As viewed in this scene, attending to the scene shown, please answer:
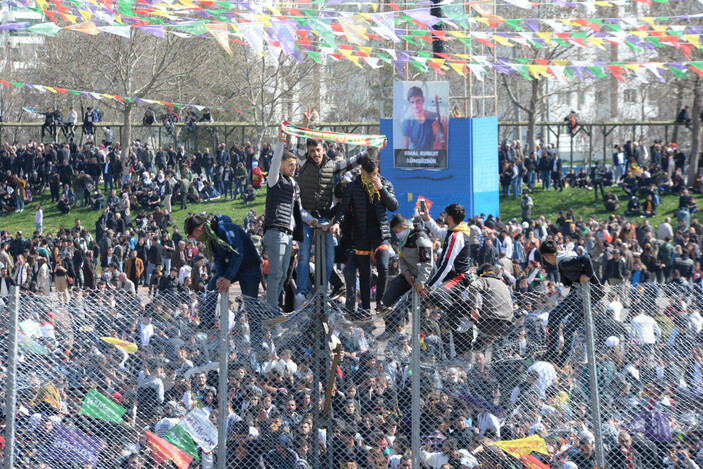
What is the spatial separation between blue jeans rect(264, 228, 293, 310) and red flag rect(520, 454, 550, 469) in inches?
107

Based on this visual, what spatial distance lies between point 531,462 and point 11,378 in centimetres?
396

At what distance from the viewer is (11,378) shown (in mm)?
6891

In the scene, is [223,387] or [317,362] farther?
[317,362]

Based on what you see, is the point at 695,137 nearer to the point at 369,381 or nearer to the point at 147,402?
the point at 369,381

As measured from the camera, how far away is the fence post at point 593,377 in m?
7.21

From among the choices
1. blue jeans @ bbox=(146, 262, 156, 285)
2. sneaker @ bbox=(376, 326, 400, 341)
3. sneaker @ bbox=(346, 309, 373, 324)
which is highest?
sneaker @ bbox=(346, 309, 373, 324)

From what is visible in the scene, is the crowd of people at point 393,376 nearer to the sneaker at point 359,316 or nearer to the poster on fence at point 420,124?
the sneaker at point 359,316

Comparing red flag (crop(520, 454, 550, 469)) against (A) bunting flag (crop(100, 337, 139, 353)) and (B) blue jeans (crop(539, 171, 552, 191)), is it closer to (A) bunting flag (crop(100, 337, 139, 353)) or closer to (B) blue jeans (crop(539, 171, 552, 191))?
(A) bunting flag (crop(100, 337, 139, 353))

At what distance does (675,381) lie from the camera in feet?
24.9

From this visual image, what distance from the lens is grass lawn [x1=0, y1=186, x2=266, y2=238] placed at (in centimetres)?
3166

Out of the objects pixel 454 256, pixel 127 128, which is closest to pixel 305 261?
pixel 454 256

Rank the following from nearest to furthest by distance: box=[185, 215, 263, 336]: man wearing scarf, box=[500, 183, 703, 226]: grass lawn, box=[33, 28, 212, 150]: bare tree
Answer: box=[185, 215, 263, 336]: man wearing scarf, box=[500, 183, 703, 226]: grass lawn, box=[33, 28, 212, 150]: bare tree

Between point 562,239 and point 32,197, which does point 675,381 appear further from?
point 32,197

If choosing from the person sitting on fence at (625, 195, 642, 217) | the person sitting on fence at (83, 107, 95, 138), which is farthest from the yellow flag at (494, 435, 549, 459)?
the person sitting on fence at (83, 107, 95, 138)
